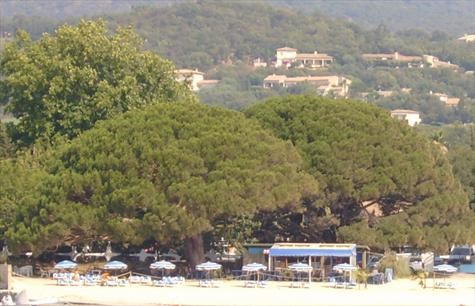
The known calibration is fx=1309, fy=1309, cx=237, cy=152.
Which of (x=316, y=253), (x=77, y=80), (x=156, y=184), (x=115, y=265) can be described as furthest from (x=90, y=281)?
(x=77, y=80)

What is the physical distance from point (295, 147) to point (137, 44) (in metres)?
15.8

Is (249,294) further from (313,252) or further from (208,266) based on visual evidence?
(313,252)

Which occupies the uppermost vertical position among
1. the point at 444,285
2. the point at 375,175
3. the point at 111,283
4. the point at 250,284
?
the point at 375,175

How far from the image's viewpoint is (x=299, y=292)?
173 ft

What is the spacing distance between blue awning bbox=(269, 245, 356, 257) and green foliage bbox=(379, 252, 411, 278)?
5.59 feet

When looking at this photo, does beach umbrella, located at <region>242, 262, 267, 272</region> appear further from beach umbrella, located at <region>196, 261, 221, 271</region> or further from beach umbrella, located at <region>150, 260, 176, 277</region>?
beach umbrella, located at <region>150, 260, 176, 277</region>

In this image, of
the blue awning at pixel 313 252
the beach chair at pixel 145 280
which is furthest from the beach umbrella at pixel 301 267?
the beach chair at pixel 145 280

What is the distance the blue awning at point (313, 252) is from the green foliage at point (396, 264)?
1.70 m

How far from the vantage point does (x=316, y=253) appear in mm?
56906

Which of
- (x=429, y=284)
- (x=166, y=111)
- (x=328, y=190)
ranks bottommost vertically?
(x=429, y=284)

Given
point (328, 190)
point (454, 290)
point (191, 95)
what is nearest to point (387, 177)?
point (328, 190)

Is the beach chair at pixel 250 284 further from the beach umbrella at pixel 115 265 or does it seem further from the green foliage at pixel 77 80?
the green foliage at pixel 77 80

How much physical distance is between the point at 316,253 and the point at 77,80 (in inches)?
725

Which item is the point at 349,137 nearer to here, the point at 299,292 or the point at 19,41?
the point at 299,292
